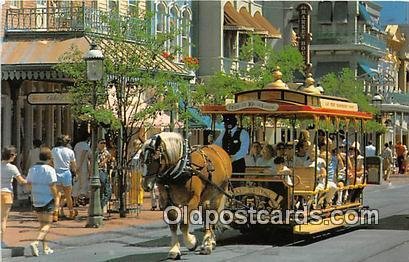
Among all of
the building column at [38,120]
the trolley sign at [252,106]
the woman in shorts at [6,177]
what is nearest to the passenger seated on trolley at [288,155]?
the trolley sign at [252,106]

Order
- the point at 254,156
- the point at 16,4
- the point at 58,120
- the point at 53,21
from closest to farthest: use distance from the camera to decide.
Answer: the point at 254,156 < the point at 53,21 < the point at 16,4 < the point at 58,120

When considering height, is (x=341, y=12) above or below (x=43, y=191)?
above

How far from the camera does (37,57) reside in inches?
870

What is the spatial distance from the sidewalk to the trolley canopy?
3361 mm

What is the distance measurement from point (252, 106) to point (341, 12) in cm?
3997

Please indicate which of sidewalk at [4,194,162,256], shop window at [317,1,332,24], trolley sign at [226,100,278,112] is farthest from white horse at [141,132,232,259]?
shop window at [317,1,332,24]

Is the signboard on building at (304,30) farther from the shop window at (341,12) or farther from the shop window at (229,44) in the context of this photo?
the shop window at (341,12)

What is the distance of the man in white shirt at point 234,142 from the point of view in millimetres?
15234

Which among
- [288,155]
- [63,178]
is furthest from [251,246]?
[63,178]

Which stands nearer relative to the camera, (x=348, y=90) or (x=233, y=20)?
(x=233, y=20)

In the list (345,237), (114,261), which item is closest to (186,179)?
(114,261)

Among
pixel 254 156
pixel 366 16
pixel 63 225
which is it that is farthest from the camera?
pixel 366 16

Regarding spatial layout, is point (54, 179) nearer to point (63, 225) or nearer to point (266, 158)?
point (266, 158)

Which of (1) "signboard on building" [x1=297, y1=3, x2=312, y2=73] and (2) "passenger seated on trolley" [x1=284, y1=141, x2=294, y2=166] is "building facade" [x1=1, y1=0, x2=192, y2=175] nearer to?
(2) "passenger seated on trolley" [x1=284, y1=141, x2=294, y2=166]
